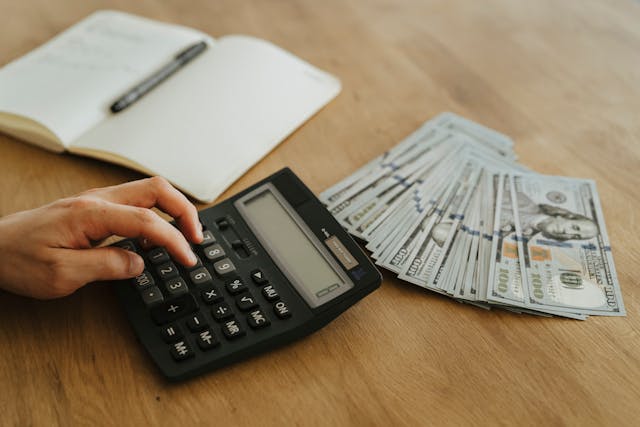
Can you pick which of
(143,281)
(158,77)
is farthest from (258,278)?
(158,77)

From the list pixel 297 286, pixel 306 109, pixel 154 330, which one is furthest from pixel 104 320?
pixel 306 109

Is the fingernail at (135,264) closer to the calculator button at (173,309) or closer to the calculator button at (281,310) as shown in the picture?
the calculator button at (173,309)

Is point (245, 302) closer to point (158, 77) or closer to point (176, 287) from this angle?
point (176, 287)

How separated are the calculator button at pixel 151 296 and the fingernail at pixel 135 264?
0.8 inches

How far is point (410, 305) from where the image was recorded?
0.67 m

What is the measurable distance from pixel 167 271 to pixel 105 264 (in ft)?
A: 0.21

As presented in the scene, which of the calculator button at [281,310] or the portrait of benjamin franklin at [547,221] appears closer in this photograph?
the calculator button at [281,310]

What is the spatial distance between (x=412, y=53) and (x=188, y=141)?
427 mm

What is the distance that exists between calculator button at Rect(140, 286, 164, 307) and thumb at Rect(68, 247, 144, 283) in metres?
0.02

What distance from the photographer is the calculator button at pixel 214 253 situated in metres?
0.67

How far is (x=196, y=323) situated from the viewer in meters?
0.61

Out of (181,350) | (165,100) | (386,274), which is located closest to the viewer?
(181,350)

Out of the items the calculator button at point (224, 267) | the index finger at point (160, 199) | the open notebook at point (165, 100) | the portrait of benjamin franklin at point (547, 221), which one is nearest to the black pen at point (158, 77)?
the open notebook at point (165, 100)

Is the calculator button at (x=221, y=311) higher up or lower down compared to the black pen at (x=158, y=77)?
lower down
